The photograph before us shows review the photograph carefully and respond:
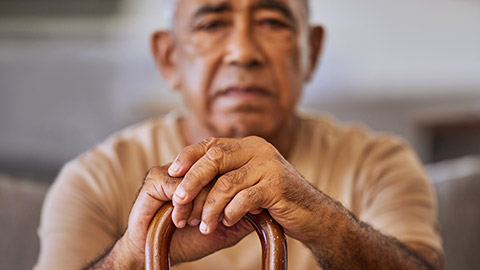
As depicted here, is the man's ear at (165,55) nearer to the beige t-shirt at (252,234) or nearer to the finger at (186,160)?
the beige t-shirt at (252,234)

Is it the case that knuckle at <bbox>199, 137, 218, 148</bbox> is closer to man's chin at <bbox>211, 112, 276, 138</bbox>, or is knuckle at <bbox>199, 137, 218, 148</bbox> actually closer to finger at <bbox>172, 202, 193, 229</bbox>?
finger at <bbox>172, 202, 193, 229</bbox>

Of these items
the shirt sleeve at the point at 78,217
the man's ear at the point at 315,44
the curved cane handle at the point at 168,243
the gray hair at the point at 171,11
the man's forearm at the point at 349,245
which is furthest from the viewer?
the man's ear at the point at 315,44

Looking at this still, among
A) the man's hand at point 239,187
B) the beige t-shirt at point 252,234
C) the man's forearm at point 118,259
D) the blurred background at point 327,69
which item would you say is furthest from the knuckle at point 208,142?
the blurred background at point 327,69

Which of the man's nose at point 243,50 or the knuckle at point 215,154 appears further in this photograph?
the man's nose at point 243,50

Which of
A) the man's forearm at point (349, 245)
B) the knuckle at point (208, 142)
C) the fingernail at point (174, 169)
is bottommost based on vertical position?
the man's forearm at point (349, 245)

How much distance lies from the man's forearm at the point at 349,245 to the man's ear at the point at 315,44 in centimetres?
41

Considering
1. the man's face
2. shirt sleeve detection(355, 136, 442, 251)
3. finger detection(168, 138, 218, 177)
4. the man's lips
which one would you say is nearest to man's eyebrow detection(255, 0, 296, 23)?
the man's face

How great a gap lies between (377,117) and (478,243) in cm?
159

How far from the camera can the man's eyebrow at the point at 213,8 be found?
0.85m

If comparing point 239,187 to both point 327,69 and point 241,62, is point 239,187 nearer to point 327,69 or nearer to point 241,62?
point 241,62

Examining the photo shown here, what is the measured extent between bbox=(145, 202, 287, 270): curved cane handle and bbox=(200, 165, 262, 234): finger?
1.1 inches

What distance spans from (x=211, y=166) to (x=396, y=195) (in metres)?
0.44

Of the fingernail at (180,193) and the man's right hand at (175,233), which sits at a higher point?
the fingernail at (180,193)

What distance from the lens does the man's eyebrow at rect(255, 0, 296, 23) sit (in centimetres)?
86
